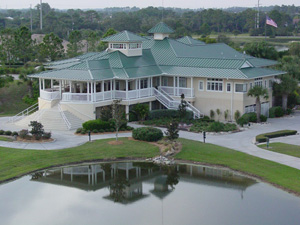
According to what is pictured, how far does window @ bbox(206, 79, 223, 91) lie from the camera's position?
154ft

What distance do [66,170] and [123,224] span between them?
9.96 meters

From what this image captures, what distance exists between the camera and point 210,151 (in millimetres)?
35500

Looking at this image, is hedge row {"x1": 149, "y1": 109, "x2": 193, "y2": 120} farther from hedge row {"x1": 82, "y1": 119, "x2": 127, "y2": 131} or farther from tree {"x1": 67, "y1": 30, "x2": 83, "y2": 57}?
tree {"x1": 67, "y1": 30, "x2": 83, "y2": 57}

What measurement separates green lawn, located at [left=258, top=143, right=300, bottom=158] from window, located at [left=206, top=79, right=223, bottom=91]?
10.5m

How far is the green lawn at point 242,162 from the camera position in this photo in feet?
97.5

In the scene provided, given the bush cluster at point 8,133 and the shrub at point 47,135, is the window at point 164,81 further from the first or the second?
the bush cluster at point 8,133

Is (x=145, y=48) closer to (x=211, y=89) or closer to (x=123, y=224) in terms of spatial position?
(x=211, y=89)

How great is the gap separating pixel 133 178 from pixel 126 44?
67.5ft

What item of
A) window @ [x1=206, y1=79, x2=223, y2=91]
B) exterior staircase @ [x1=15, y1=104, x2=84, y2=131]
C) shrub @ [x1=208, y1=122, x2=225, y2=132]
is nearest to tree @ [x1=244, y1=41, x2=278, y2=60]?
window @ [x1=206, y1=79, x2=223, y2=91]

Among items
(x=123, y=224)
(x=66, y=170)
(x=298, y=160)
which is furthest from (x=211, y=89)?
(x=123, y=224)

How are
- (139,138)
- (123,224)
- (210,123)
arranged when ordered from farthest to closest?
1. (210,123)
2. (139,138)
3. (123,224)

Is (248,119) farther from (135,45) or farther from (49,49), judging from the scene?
(49,49)

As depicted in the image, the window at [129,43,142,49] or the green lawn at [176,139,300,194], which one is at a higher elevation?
the window at [129,43,142,49]

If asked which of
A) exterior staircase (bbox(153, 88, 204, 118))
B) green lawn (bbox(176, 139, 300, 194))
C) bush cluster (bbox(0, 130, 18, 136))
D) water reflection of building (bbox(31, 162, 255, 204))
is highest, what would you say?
exterior staircase (bbox(153, 88, 204, 118))
